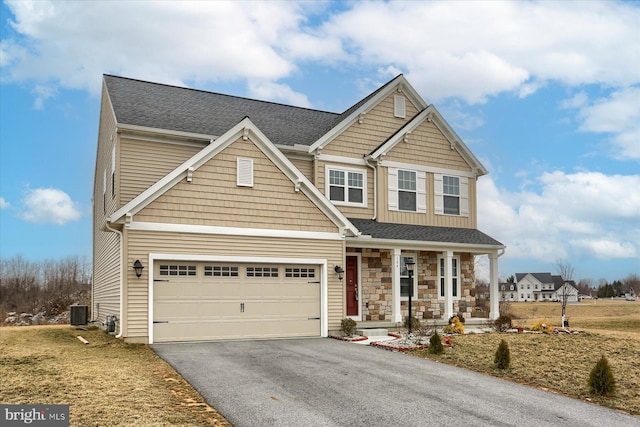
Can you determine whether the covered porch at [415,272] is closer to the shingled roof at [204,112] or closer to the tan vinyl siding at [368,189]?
the tan vinyl siding at [368,189]

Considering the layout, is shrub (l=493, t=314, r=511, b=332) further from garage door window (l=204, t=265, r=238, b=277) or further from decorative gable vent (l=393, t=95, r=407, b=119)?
garage door window (l=204, t=265, r=238, b=277)

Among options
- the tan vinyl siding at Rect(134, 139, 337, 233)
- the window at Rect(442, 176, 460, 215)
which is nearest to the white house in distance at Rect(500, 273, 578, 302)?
the window at Rect(442, 176, 460, 215)

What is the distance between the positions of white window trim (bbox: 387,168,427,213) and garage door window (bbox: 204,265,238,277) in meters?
7.43

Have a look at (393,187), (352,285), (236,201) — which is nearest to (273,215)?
(236,201)

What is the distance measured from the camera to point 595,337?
17.9 m

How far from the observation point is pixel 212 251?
1577cm

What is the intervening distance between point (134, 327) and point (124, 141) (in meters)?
6.20

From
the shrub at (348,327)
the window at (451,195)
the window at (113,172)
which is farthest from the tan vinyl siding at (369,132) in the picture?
the window at (113,172)

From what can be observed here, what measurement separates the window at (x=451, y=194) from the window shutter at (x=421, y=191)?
3.11ft

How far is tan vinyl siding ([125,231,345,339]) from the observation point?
48.2ft

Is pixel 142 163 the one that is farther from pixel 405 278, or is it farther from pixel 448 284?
pixel 448 284

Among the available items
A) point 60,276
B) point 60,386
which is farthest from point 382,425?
point 60,276

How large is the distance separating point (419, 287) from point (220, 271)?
8.54 metres

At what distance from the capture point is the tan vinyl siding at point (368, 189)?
20.3 meters
